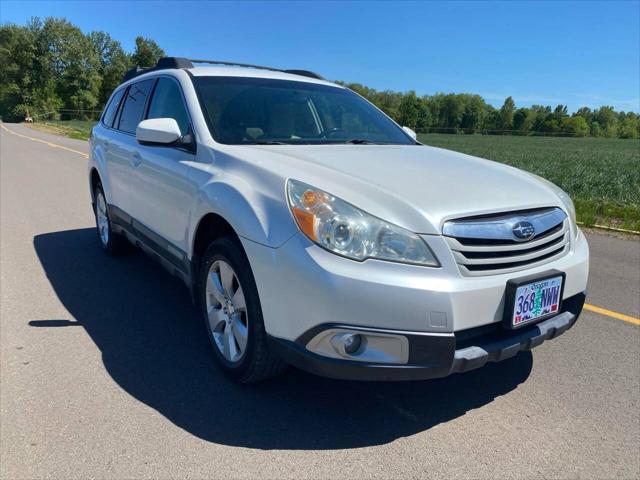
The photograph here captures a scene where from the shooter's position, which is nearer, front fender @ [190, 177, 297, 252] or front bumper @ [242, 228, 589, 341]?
front bumper @ [242, 228, 589, 341]

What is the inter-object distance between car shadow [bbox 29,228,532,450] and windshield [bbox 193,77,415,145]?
4.81 feet

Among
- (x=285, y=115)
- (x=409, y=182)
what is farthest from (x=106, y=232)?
(x=409, y=182)

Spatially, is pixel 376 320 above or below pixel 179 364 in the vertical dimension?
above

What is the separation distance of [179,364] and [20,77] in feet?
311

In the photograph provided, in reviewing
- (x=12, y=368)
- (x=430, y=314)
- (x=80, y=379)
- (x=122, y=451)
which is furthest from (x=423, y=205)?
(x=12, y=368)

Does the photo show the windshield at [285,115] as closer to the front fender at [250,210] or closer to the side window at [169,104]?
the side window at [169,104]

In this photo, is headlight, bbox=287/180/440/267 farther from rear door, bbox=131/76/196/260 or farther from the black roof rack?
the black roof rack

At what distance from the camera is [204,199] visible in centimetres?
303

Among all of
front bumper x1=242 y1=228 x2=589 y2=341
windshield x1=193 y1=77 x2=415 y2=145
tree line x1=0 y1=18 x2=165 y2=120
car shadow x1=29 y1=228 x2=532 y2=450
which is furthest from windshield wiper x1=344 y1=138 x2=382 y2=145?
tree line x1=0 y1=18 x2=165 y2=120

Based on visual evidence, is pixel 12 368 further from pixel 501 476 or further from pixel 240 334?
pixel 501 476

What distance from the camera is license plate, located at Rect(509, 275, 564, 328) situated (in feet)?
8.04

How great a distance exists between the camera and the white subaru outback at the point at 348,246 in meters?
2.27

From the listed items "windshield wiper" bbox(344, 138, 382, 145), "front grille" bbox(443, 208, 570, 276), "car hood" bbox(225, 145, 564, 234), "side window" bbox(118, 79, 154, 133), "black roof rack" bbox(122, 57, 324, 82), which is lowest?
"front grille" bbox(443, 208, 570, 276)

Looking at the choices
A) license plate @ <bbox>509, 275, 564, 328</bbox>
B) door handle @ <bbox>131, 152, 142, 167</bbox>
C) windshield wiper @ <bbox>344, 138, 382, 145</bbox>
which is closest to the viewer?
license plate @ <bbox>509, 275, 564, 328</bbox>
